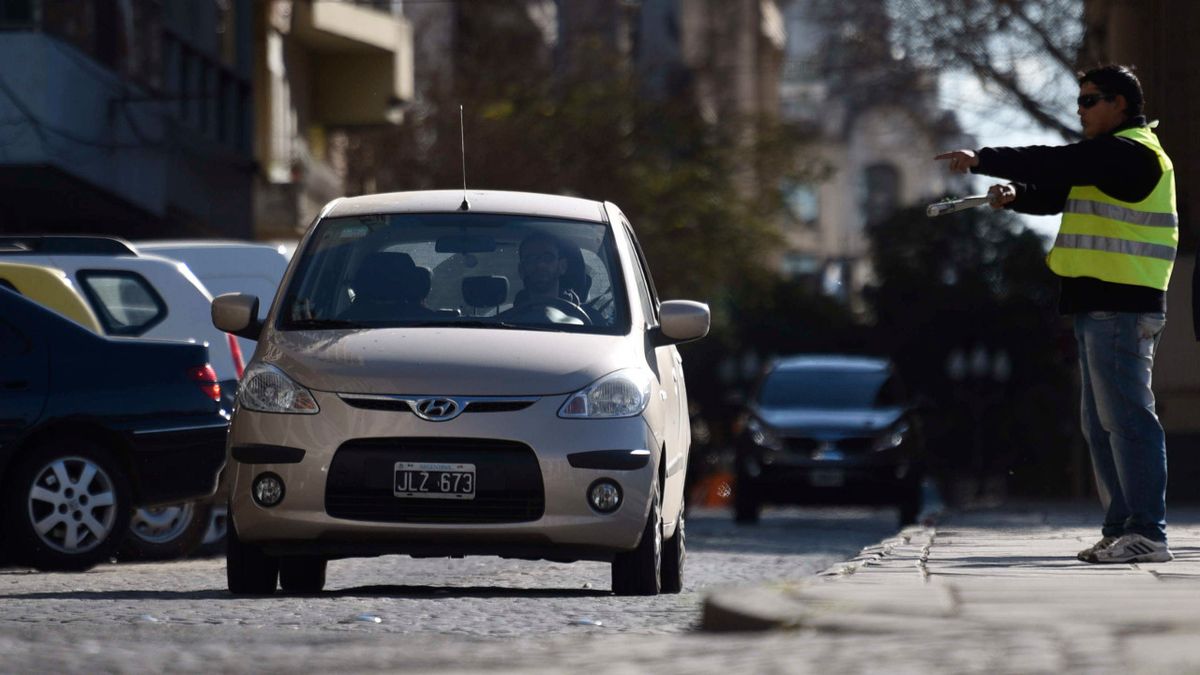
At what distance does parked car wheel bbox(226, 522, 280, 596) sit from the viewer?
1048 centimetres

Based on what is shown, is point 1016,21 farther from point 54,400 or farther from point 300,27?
point 54,400

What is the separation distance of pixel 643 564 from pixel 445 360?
1.12 metres

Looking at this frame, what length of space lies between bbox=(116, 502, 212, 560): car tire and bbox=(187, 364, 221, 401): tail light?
44.3 inches

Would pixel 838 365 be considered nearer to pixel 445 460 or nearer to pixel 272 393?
pixel 272 393

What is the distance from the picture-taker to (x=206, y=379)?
1327cm

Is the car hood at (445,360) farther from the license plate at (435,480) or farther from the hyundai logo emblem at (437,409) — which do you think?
the license plate at (435,480)

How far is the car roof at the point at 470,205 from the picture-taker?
11.3m

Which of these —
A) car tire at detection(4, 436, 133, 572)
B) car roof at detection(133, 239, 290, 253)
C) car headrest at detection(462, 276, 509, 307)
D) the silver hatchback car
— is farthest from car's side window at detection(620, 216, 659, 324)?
car roof at detection(133, 239, 290, 253)

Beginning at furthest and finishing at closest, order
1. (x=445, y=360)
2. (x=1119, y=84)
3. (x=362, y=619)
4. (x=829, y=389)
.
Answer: (x=829, y=389) < (x=445, y=360) < (x=1119, y=84) < (x=362, y=619)

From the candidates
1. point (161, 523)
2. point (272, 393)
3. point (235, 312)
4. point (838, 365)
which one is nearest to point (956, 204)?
point (272, 393)

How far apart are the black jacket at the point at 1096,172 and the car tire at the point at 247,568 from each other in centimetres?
311

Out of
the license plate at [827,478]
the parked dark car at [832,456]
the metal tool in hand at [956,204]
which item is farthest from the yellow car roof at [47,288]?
the license plate at [827,478]

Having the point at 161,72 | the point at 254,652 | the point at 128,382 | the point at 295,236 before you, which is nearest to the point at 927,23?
the point at 161,72

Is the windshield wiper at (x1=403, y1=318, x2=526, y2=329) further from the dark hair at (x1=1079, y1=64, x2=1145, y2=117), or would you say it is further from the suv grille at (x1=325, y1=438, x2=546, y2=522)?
the dark hair at (x1=1079, y1=64, x2=1145, y2=117)
